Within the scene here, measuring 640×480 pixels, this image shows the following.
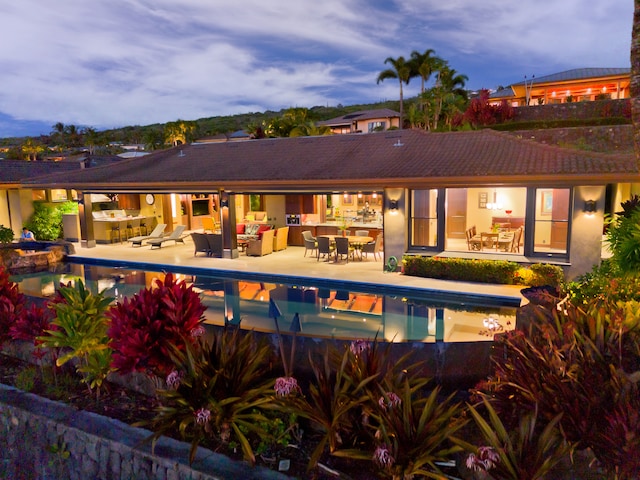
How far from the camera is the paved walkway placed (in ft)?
41.2

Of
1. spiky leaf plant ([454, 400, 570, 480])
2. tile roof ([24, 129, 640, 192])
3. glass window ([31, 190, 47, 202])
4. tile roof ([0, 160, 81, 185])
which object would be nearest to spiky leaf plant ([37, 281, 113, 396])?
spiky leaf plant ([454, 400, 570, 480])

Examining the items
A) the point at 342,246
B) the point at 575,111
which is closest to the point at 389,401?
the point at 342,246

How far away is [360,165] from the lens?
51.8ft

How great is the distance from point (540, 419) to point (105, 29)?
7506 cm

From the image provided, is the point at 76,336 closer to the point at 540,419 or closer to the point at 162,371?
the point at 162,371

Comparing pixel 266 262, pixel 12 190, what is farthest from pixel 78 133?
pixel 266 262

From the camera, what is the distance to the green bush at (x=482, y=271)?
12672mm

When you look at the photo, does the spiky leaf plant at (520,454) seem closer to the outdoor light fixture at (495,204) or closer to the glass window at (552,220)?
the glass window at (552,220)

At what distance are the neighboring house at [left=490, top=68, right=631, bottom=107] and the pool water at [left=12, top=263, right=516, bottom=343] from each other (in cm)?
2739

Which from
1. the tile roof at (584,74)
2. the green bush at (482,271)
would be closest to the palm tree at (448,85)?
the tile roof at (584,74)

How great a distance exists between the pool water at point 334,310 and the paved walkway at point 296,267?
0.27 meters

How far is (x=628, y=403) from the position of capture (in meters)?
3.50

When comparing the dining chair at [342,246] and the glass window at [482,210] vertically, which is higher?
the glass window at [482,210]

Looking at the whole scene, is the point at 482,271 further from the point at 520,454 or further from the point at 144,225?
the point at 144,225
